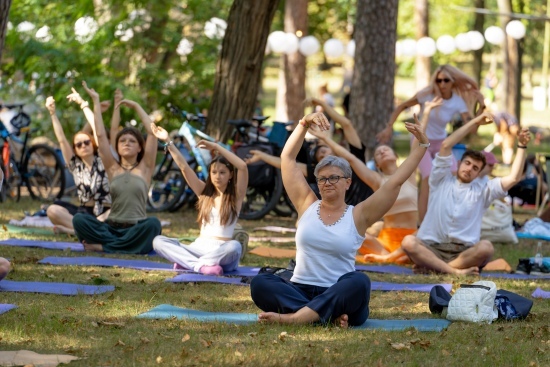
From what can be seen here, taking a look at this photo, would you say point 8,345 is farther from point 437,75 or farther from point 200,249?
point 437,75

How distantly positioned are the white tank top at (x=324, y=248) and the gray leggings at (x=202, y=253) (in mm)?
2140

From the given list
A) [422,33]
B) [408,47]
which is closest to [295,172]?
[408,47]

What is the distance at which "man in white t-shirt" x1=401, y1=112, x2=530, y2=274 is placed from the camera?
360 inches

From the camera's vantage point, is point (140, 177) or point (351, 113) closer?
point (140, 177)

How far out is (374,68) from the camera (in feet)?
50.0

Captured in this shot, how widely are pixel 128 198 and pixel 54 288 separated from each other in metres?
2.52

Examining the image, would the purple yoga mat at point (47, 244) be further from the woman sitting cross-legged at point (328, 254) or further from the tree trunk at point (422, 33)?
the tree trunk at point (422, 33)

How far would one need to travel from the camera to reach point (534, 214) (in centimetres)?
1588

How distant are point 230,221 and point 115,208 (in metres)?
1.65

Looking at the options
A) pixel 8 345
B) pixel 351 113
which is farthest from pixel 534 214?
pixel 8 345

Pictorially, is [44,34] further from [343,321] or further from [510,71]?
[510,71]

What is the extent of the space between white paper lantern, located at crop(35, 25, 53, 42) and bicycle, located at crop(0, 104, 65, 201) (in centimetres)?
232

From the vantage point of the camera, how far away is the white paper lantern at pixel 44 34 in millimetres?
16672

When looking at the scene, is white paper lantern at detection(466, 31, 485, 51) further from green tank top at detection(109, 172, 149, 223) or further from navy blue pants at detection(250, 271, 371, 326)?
navy blue pants at detection(250, 271, 371, 326)
